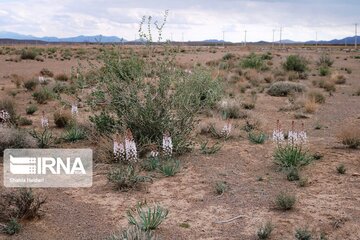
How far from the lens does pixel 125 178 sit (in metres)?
8.32

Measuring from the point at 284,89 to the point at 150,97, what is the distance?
13.8m


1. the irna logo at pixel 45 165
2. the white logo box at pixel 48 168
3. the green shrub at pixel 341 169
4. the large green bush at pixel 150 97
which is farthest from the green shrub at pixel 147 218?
the green shrub at pixel 341 169

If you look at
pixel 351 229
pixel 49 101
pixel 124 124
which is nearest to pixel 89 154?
pixel 124 124

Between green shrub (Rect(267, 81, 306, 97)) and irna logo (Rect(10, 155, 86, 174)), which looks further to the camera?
green shrub (Rect(267, 81, 306, 97))

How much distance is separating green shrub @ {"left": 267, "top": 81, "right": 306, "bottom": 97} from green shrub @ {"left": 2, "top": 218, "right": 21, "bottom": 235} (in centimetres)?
1737

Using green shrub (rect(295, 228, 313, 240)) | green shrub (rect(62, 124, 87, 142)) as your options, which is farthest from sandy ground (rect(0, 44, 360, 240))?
green shrub (rect(62, 124, 87, 142))

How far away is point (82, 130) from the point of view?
12.2m

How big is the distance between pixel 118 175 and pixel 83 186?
656mm

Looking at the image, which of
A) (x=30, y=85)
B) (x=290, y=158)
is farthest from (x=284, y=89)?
(x=290, y=158)

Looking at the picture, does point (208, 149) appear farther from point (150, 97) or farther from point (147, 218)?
point (147, 218)

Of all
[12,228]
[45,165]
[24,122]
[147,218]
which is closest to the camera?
[12,228]

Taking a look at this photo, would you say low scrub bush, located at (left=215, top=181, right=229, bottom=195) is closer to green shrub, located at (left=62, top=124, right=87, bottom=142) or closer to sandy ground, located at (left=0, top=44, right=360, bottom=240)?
sandy ground, located at (left=0, top=44, right=360, bottom=240)

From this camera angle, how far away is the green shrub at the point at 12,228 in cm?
649

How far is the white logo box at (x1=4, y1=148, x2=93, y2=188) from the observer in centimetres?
855
